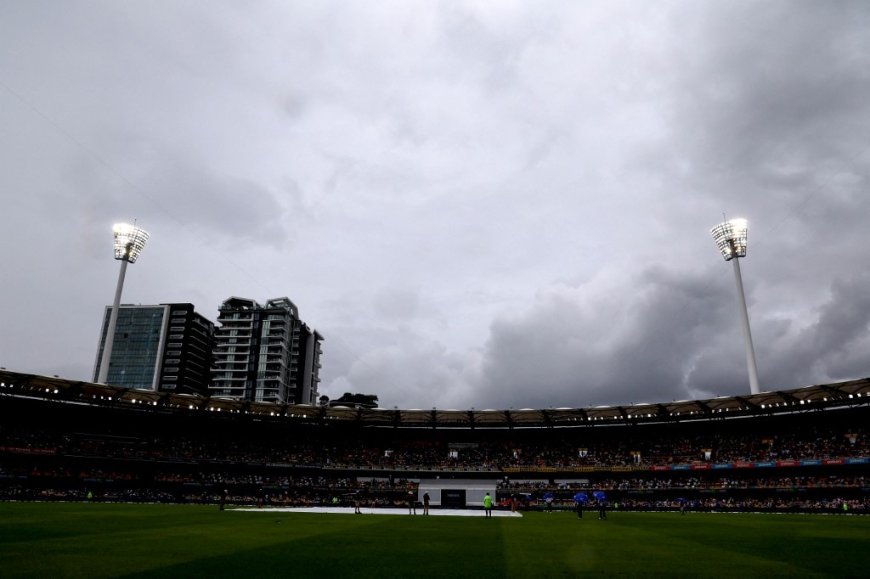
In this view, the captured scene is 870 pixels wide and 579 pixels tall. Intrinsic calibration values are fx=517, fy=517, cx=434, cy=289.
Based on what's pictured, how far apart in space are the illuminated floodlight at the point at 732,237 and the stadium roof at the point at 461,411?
18521mm

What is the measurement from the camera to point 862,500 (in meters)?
51.4

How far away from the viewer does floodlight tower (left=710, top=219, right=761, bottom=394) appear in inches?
2554

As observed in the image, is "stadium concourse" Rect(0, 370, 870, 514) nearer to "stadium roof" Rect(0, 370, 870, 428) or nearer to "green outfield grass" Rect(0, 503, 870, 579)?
"stadium roof" Rect(0, 370, 870, 428)

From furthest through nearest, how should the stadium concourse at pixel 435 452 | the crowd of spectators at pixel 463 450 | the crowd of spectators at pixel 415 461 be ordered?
the crowd of spectators at pixel 463 450, the stadium concourse at pixel 435 452, the crowd of spectators at pixel 415 461

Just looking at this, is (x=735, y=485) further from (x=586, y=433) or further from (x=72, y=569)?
(x=72, y=569)

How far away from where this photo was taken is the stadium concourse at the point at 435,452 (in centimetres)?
5609

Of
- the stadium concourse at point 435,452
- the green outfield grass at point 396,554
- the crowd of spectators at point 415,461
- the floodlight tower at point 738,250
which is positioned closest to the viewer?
the green outfield grass at point 396,554

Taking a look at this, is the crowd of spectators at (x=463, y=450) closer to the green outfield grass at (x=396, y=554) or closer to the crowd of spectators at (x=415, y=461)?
the crowd of spectators at (x=415, y=461)

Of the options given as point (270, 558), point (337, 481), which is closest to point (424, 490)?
point (337, 481)

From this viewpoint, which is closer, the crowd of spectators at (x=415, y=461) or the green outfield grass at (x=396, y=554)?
the green outfield grass at (x=396, y=554)

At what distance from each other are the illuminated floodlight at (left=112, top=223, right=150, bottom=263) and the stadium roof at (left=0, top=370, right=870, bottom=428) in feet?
55.1

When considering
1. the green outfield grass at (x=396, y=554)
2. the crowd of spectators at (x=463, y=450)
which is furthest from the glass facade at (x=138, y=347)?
the green outfield grass at (x=396, y=554)

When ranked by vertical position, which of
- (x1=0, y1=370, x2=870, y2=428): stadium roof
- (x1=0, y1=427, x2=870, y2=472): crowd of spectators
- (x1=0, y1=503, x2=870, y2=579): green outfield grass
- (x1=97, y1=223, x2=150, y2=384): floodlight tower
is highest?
(x1=97, y1=223, x2=150, y2=384): floodlight tower

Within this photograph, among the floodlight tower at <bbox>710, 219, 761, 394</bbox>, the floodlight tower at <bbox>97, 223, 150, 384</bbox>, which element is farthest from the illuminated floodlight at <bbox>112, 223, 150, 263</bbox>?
the floodlight tower at <bbox>710, 219, 761, 394</bbox>
